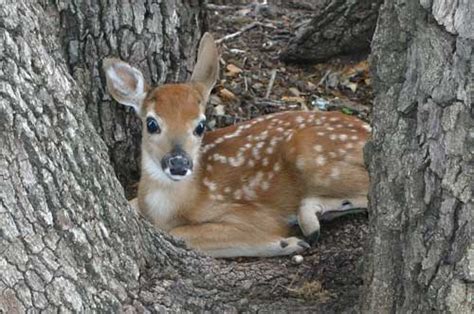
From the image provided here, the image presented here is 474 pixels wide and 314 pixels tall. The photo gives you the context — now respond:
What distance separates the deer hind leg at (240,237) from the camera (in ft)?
15.4

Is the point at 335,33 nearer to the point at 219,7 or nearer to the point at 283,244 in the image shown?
the point at 219,7

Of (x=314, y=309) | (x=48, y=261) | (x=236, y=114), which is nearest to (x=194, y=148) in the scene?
(x=236, y=114)

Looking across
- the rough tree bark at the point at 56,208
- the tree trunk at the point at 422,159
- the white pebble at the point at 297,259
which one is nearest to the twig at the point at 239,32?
the white pebble at the point at 297,259

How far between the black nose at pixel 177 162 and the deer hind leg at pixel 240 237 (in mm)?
297

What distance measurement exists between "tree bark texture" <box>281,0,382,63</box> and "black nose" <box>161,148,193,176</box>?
1865 mm

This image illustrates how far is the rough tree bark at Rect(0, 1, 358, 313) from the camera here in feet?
9.61

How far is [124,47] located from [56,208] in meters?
2.09

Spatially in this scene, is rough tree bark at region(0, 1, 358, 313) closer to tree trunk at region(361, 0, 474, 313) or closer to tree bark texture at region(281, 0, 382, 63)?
tree trunk at region(361, 0, 474, 313)

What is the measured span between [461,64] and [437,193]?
1.16 feet

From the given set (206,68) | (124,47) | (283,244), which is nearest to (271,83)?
(206,68)

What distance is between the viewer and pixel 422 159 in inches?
114

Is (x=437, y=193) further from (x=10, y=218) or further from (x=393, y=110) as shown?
(x=10, y=218)

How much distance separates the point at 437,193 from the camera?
2.87m

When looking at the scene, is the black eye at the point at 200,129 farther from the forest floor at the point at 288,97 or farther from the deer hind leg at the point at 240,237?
the forest floor at the point at 288,97
